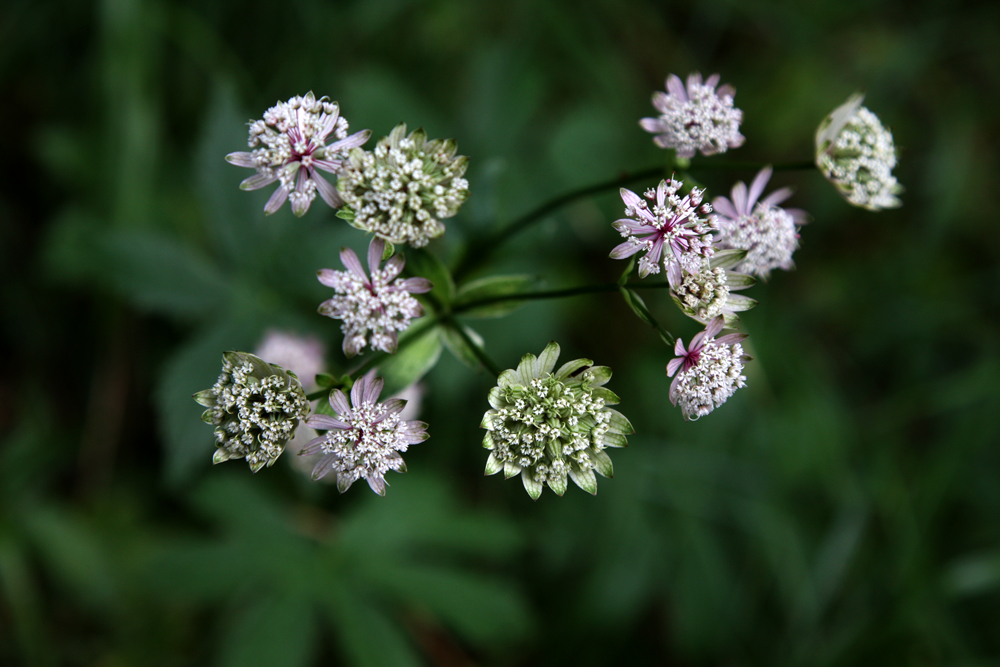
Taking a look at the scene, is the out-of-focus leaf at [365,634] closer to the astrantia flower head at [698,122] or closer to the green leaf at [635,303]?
the green leaf at [635,303]

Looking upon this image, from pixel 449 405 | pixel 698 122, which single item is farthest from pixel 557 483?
pixel 449 405

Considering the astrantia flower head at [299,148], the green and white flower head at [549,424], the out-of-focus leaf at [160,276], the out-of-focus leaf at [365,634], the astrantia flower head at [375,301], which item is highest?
the out-of-focus leaf at [160,276]

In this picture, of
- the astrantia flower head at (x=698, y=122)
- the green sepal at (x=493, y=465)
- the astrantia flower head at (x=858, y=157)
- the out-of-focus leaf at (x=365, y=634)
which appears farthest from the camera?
the out-of-focus leaf at (x=365, y=634)

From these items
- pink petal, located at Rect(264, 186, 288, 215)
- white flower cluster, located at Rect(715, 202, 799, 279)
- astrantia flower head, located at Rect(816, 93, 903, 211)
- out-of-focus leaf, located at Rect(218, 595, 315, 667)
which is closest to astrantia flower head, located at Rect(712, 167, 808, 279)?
white flower cluster, located at Rect(715, 202, 799, 279)

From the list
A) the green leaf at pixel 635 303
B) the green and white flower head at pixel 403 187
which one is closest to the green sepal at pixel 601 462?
the green leaf at pixel 635 303

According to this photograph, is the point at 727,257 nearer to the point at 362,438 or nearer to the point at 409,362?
the point at 409,362

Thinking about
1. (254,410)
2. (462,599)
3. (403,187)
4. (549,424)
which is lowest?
(462,599)
